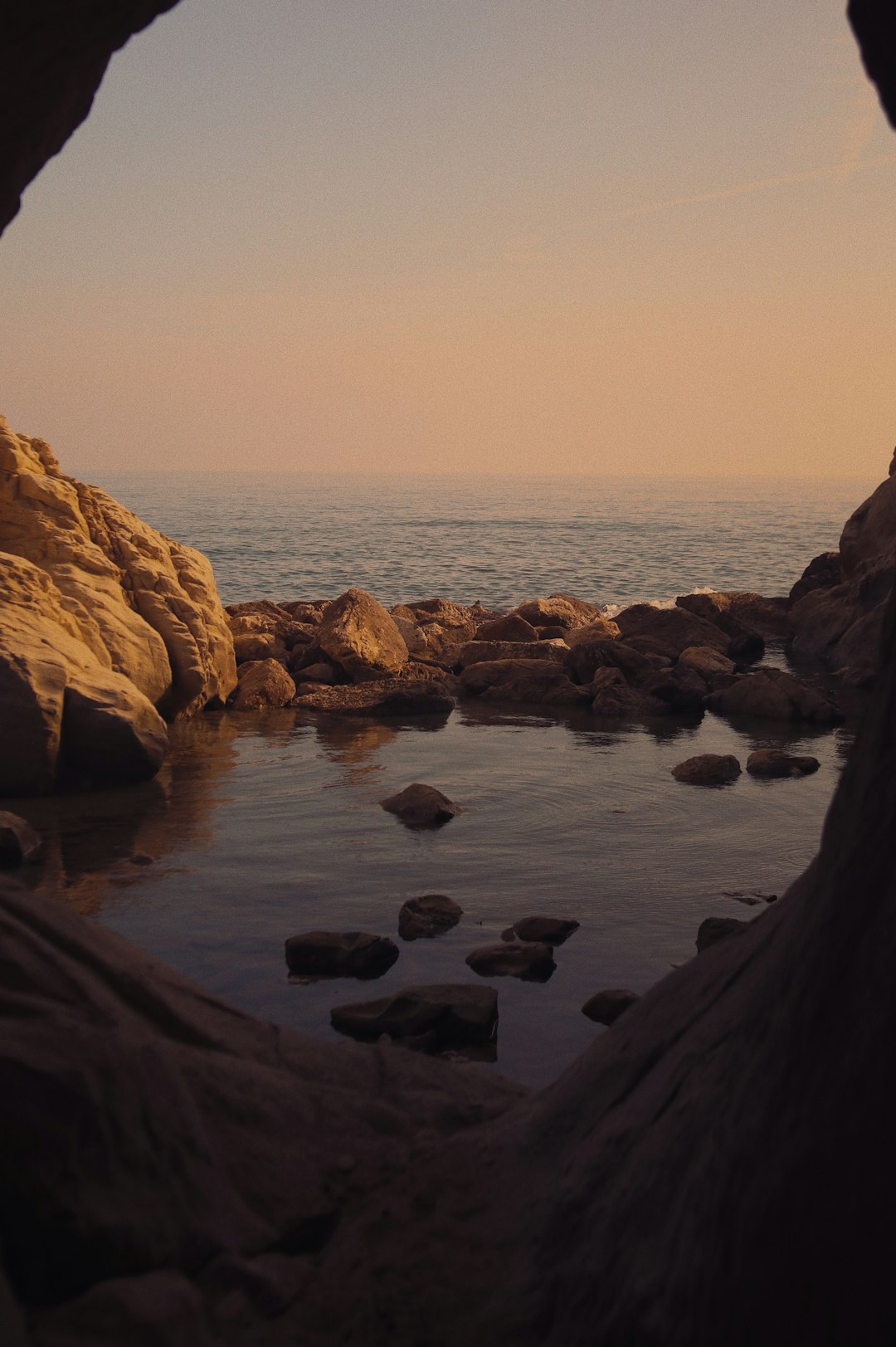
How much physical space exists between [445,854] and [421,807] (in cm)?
89

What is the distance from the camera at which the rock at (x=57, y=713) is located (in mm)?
9305

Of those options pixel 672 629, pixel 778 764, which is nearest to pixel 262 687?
pixel 778 764

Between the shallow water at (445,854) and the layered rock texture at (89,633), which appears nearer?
the shallow water at (445,854)

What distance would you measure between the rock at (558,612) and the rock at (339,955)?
1426cm

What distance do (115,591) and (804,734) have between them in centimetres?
738

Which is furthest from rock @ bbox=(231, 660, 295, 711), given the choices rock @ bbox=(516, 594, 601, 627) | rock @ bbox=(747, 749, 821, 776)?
rock @ bbox=(516, 594, 601, 627)

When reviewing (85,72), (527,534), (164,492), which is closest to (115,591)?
(85,72)

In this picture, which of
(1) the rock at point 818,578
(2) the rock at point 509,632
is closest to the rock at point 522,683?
(2) the rock at point 509,632

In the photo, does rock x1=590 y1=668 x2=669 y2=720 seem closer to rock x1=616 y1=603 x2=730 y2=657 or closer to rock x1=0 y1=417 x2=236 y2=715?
rock x1=616 y1=603 x2=730 y2=657

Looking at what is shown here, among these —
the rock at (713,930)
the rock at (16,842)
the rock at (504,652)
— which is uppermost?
the rock at (504,652)

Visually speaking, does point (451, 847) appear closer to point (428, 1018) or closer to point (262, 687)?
point (428, 1018)

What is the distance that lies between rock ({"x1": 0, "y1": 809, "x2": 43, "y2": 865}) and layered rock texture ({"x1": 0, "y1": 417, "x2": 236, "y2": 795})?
4.30ft

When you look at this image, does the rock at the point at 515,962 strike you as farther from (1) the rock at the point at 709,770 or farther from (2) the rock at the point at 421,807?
(1) the rock at the point at 709,770

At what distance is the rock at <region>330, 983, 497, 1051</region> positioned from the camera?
5281 millimetres
